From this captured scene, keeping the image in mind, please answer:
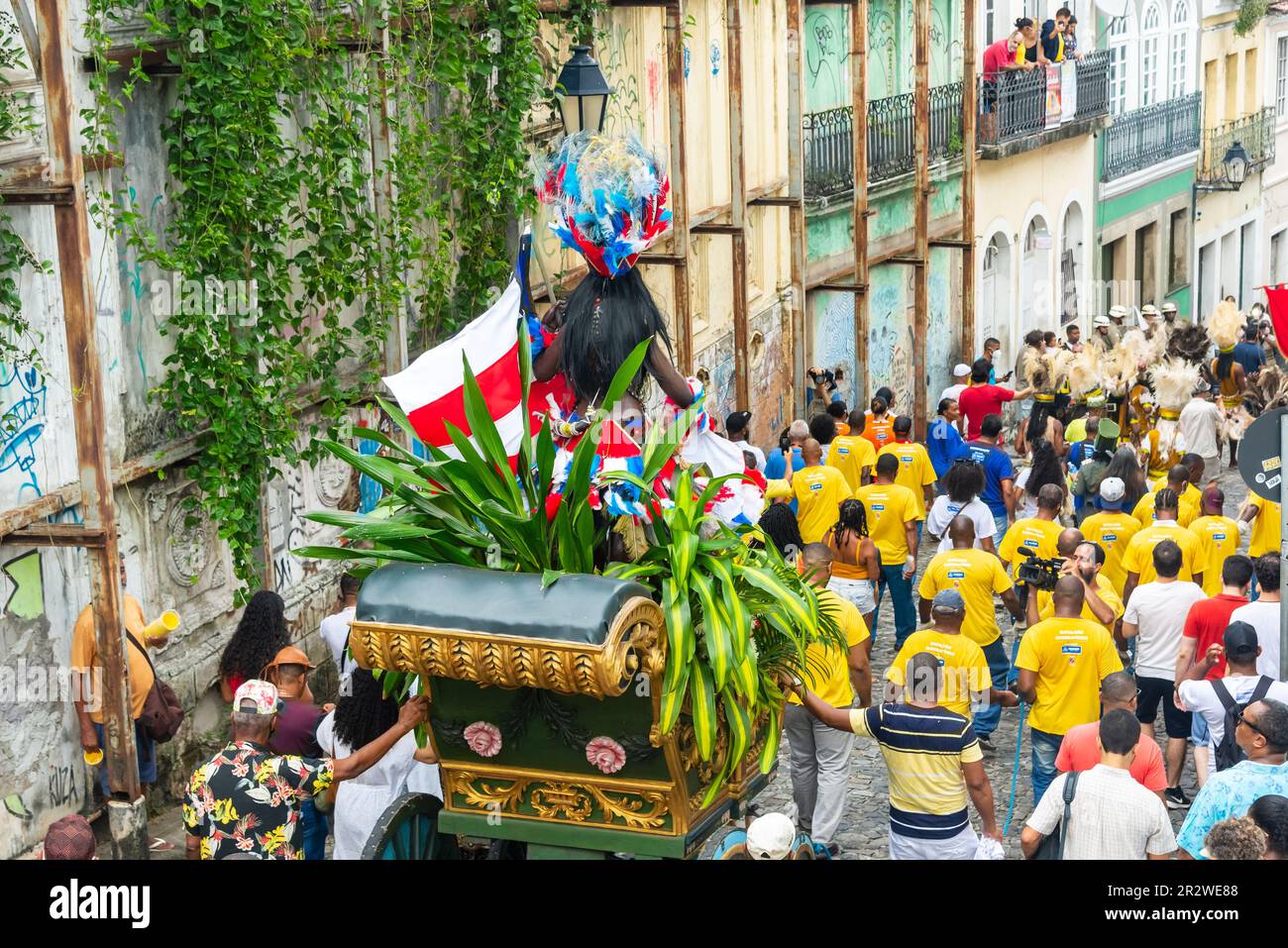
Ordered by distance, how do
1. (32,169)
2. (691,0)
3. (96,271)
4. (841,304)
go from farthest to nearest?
(841,304), (691,0), (96,271), (32,169)

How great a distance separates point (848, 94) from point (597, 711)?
59.7ft

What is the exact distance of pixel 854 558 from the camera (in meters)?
12.0

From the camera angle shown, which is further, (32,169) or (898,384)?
(898,384)

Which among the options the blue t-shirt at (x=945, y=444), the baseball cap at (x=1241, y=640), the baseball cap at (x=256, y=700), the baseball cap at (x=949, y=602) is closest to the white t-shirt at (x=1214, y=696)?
the baseball cap at (x=1241, y=640)

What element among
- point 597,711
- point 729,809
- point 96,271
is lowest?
point 729,809

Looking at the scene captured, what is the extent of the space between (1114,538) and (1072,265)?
19.0 meters

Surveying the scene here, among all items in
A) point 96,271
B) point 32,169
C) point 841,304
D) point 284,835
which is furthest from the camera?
point 841,304

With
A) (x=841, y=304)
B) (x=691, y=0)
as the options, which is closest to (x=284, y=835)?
(x=691, y=0)

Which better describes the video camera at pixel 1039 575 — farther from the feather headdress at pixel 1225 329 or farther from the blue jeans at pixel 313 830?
the feather headdress at pixel 1225 329

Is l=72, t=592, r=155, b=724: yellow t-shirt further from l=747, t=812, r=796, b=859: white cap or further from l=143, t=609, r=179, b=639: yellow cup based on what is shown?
l=747, t=812, r=796, b=859: white cap

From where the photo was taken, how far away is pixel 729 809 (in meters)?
6.25

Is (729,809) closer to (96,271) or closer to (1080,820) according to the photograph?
(1080,820)

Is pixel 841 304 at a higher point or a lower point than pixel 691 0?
lower

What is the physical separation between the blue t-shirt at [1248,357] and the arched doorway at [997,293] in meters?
6.71
